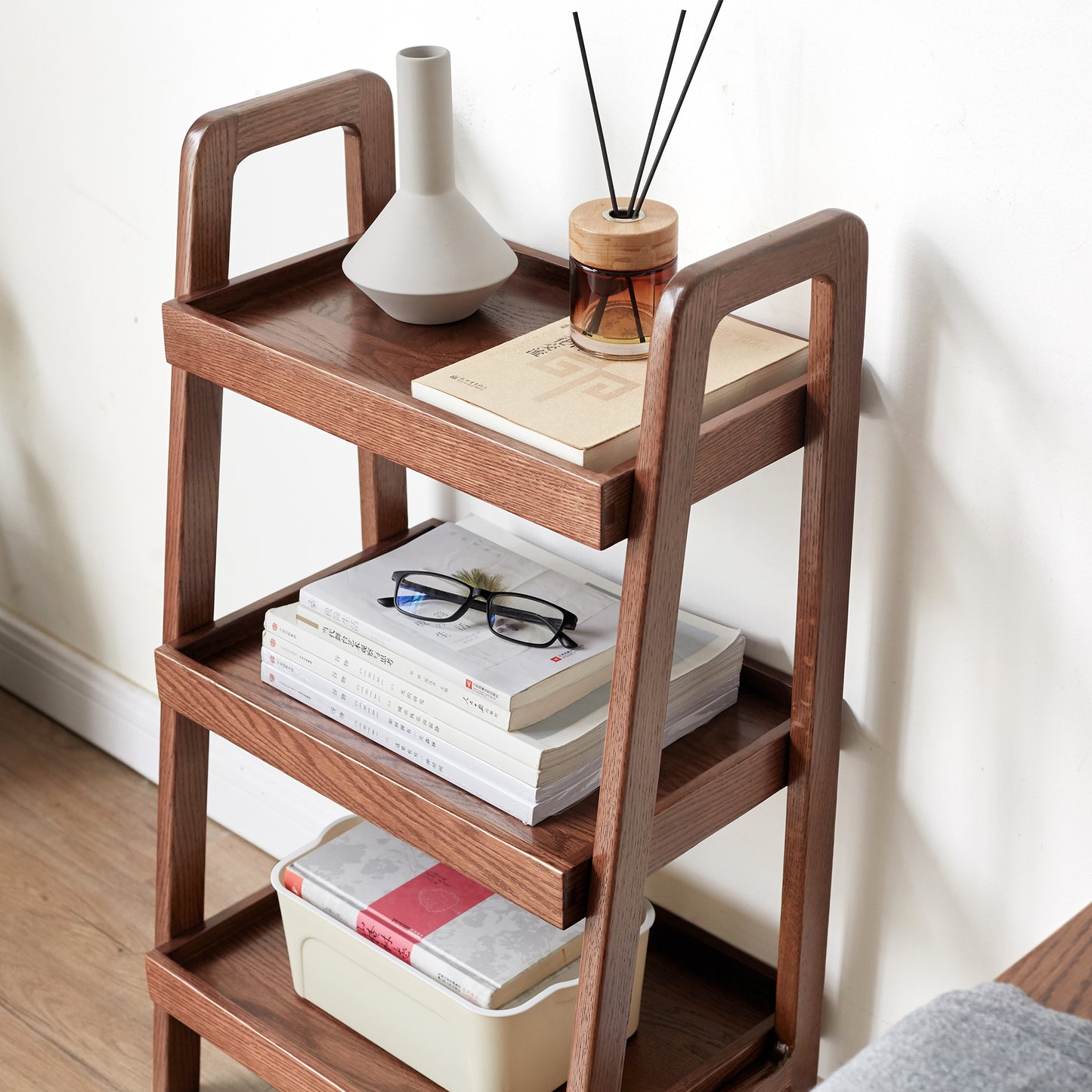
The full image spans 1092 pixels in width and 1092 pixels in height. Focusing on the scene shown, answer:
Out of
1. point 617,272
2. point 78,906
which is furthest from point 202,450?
point 78,906

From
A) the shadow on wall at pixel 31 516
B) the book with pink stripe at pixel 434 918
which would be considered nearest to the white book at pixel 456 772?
the book with pink stripe at pixel 434 918

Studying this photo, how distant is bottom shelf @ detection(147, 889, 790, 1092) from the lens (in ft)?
3.94

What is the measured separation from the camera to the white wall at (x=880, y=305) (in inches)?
36.2

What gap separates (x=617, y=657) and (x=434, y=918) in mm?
421

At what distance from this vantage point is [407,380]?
1.01 meters

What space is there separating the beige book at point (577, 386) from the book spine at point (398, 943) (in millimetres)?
491

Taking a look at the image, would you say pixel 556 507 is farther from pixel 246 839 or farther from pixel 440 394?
pixel 246 839

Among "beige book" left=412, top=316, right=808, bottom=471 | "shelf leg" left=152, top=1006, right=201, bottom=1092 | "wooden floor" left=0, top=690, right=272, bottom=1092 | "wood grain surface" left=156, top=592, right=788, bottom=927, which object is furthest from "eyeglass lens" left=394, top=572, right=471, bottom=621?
"wooden floor" left=0, top=690, right=272, bottom=1092

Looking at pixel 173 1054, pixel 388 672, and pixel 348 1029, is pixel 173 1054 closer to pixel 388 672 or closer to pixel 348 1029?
pixel 348 1029

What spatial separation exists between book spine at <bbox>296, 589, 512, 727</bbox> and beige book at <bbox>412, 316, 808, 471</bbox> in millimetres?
213

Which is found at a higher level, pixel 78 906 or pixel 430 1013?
pixel 430 1013

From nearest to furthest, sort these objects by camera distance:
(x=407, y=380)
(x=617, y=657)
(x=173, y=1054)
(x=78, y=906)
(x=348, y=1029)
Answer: (x=617, y=657), (x=407, y=380), (x=348, y=1029), (x=173, y=1054), (x=78, y=906)

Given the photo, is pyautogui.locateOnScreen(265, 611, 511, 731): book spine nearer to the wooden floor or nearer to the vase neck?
the vase neck

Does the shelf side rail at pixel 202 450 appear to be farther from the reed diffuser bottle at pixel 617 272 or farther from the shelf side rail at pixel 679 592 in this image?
the shelf side rail at pixel 679 592
